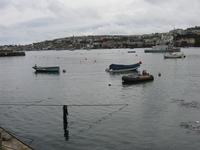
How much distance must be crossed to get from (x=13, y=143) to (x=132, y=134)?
932 cm

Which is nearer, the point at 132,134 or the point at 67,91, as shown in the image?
the point at 132,134

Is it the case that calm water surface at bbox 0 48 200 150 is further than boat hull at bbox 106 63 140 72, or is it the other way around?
boat hull at bbox 106 63 140 72

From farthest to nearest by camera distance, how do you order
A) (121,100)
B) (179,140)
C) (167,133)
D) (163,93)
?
1. (163,93)
2. (121,100)
3. (167,133)
4. (179,140)

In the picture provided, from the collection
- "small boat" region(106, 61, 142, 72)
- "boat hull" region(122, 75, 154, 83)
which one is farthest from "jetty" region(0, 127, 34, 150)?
"small boat" region(106, 61, 142, 72)

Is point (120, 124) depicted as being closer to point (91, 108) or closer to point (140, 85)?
point (91, 108)

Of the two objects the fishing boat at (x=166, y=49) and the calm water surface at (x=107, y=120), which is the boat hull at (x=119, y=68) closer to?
the calm water surface at (x=107, y=120)

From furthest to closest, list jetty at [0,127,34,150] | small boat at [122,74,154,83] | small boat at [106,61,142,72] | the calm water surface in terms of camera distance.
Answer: small boat at [106,61,142,72], small boat at [122,74,154,83], the calm water surface, jetty at [0,127,34,150]

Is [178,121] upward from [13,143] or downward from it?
downward

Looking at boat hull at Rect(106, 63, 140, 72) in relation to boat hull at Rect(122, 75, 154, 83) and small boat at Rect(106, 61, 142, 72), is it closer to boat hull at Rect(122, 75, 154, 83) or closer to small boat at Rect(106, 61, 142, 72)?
small boat at Rect(106, 61, 142, 72)

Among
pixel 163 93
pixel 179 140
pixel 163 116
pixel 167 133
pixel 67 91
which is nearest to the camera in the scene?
pixel 179 140

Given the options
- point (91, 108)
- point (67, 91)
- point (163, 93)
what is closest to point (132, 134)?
point (91, 108)

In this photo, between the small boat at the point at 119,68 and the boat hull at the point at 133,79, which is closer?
the boat hull at the point at 133,79

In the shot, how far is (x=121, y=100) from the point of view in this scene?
30625mm

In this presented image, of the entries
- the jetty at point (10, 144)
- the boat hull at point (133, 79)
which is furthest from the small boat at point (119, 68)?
the jetty at point (10, 144)
